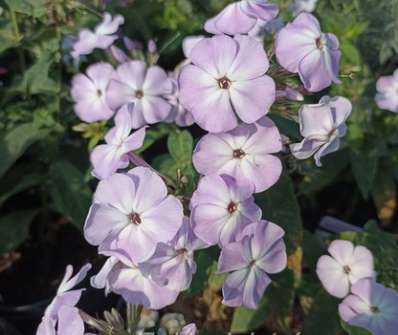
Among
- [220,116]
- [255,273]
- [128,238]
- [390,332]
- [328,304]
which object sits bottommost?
[328,304]

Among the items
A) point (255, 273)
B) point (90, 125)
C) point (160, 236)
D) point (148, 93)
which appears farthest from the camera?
point (90, 125)

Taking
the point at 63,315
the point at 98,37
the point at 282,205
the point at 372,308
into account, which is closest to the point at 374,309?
the point at 372,308

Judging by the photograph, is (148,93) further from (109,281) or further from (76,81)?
(109,281)

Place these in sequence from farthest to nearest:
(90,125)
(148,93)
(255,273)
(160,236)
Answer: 1. (90,125)
2. (148,93)
3. (255,273)
4. (160,236)

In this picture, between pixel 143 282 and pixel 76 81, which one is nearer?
pixel 143 282

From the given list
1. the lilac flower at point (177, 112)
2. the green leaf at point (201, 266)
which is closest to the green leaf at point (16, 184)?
the lilac flower at point (177, 112)

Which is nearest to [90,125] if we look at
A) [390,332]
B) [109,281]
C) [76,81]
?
[76,81]
